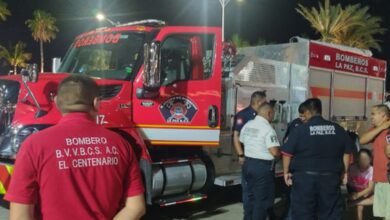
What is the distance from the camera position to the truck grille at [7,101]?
18.4 feet

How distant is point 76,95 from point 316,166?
3.33 meters

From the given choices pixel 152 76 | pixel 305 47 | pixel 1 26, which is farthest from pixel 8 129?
pixel 1 26

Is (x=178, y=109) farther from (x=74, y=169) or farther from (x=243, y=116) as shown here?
(x=74, y=169)

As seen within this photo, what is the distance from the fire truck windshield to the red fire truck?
0.01m

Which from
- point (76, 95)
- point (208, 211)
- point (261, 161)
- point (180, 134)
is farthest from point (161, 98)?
point (76, 95)

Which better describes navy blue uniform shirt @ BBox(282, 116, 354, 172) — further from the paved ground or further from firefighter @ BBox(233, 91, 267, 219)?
the paved ground

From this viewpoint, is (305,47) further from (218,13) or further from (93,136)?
(218,13)

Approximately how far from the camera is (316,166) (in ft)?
16.5

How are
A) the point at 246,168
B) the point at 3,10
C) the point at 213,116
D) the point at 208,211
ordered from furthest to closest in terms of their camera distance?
the point at 3,10 → the point at 208,211 → the point at 213,116 → the point at 246,168

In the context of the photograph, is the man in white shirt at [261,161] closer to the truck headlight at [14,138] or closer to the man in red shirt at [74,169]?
the truck headlight at [14,138]

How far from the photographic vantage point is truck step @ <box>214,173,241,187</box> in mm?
6906

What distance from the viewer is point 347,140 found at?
5152mm

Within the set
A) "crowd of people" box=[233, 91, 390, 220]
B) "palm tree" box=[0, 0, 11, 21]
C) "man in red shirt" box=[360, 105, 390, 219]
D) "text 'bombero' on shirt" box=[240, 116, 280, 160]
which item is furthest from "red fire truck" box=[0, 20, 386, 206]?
"palm tree" box=[0, 0, 11, 21]

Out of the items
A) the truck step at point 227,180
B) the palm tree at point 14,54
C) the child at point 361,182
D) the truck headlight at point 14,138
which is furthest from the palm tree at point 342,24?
the palm tree at point 14,54
